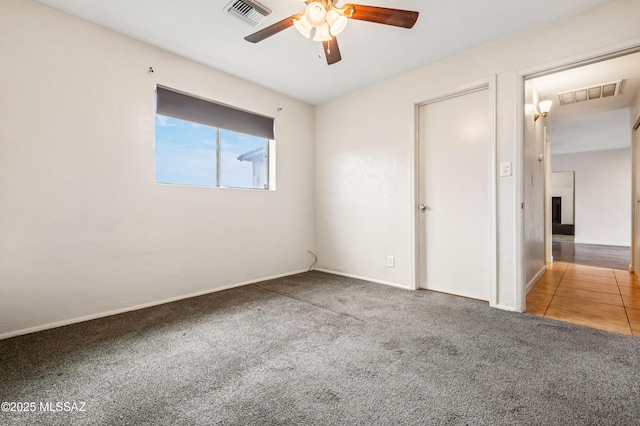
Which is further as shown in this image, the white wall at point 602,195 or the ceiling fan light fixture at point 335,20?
the white wall at point 602,195

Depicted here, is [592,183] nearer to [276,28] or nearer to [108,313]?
[276,28]

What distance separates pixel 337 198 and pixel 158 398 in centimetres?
306

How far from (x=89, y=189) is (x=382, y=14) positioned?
2646 millimetres

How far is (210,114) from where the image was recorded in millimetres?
3111

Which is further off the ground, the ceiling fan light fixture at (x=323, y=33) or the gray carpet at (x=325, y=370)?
the ceiling fan light fixture at (x=323, y=33)

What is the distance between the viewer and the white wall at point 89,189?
2016mm

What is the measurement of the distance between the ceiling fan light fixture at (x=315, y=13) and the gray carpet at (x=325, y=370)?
82.8 inches

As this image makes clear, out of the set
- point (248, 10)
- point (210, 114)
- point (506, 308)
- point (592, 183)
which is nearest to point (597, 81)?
point (506, 308)

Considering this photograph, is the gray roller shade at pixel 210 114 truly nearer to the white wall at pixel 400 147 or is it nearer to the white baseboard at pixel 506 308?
the white wall at pixel 400 147

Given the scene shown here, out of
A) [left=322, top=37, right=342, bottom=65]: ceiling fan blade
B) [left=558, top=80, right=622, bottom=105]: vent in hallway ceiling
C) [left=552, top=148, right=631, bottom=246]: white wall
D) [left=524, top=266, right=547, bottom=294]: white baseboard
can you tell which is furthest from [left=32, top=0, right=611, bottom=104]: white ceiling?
[left=552, top=148, right=631, bottom=246]: white wall

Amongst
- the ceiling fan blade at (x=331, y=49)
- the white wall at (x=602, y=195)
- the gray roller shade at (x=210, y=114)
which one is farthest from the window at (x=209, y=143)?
the white wall at (x=602, y=195)

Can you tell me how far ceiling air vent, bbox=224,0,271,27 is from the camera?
2.09m

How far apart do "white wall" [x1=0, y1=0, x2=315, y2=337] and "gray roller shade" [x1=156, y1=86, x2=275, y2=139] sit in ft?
0.30

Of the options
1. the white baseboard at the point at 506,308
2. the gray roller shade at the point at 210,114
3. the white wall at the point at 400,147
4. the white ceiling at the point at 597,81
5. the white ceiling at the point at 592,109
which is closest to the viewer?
the white wall at the point at 400,147
